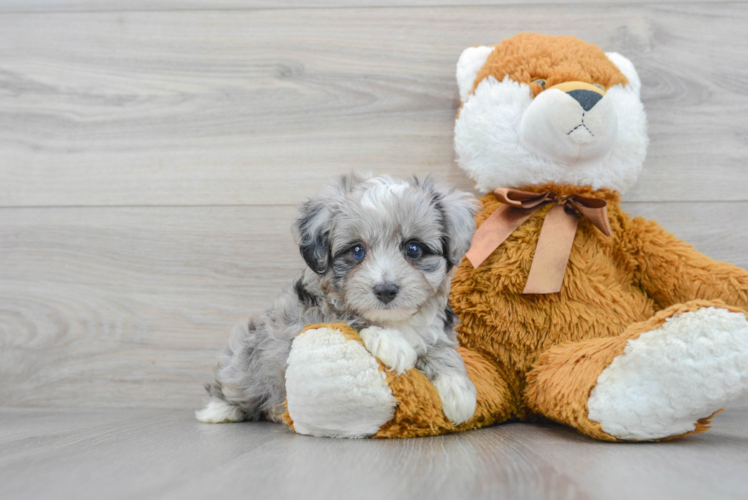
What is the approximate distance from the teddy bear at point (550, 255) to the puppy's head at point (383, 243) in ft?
0.38

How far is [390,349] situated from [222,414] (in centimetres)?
70

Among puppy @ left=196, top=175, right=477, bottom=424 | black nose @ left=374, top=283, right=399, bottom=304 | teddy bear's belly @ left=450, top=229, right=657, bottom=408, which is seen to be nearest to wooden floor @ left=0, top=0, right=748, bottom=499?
teddy bear's belly @ left=450, top=229, right=657, bottom=408

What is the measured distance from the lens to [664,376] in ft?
4.02

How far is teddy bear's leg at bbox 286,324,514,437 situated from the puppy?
0.04 meters

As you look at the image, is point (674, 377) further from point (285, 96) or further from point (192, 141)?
point (192, 141)

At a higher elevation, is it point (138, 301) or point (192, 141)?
point (192, 141)

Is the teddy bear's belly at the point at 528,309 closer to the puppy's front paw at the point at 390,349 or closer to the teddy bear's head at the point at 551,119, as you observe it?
the teddy bear's head at the point at 551,119

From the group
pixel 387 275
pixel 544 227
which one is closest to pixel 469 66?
pixel 544 227

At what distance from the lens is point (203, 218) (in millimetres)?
2068

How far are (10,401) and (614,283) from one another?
2.13 m

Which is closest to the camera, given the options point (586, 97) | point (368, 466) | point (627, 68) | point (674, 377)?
point (368, 466)

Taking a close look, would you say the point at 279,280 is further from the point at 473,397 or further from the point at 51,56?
the point at 51,56

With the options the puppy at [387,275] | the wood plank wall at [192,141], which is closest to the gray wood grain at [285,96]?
the wood plank wall at [192,141]

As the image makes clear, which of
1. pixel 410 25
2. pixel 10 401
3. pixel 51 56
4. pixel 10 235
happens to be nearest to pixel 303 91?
pixel 410 25
